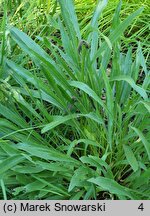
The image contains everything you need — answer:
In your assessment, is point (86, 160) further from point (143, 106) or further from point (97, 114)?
point (143, 106)

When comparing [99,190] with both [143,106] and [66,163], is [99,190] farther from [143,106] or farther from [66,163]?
[143,106]

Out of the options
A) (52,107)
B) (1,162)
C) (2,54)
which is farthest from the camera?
(52,107)

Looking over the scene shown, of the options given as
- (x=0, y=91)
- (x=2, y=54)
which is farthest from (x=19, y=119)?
(x=2, y=54)

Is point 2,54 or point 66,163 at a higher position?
Result: point 2,54

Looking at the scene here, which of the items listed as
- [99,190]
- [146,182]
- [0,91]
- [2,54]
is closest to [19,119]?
[0,91]

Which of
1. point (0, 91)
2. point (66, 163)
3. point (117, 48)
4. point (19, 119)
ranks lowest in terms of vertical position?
point (66, 163)

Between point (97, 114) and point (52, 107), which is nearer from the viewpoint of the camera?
point (97, 114)

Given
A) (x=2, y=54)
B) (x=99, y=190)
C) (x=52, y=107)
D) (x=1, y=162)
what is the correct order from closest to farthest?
(x=1, y=162) → (x=99, y=190) → (x=2, y=54) → (x=52, y=107)
